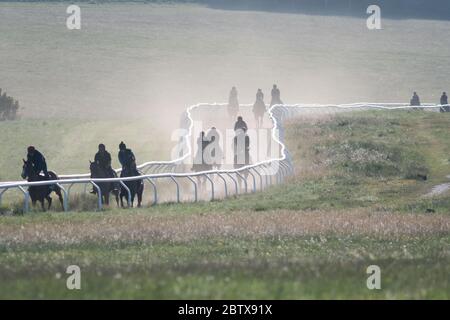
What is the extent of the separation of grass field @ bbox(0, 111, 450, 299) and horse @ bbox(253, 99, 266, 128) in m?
17.3

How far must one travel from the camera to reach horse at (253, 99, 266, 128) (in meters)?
53.4

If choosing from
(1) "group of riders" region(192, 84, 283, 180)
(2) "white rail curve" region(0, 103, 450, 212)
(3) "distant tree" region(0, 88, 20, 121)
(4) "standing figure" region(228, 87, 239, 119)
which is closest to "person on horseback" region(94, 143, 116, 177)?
(2) "white rail curve" region(0, 103, 450, 212)

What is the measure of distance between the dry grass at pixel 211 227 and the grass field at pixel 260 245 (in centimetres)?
2

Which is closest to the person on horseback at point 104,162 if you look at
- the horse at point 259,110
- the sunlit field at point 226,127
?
the sunlit field at point 226,127

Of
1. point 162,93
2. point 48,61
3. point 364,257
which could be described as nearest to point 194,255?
point 364,257

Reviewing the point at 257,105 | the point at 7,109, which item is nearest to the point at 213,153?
the point at 257,105

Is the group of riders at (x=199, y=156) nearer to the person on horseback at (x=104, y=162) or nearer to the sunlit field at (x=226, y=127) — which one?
the person on horseback at (x=104, y=162)

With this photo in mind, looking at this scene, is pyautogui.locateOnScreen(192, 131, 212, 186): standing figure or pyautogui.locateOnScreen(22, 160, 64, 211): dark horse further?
pyautogui.locateOnScreen(192, 131, 212, 186): standing figure

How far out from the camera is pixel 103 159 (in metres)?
28.3

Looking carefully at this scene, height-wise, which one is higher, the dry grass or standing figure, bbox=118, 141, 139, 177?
standing figure, bbox=118, 141, 139, 177

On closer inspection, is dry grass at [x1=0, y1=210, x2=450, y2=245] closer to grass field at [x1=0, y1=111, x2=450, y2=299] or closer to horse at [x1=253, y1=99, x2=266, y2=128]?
grass field at [x1=0, y1=111, x2=450, y2=299]

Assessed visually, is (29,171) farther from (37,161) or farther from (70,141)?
(70,141)

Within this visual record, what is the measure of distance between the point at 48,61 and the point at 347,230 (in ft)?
294

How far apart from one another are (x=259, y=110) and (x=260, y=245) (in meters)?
36.7
